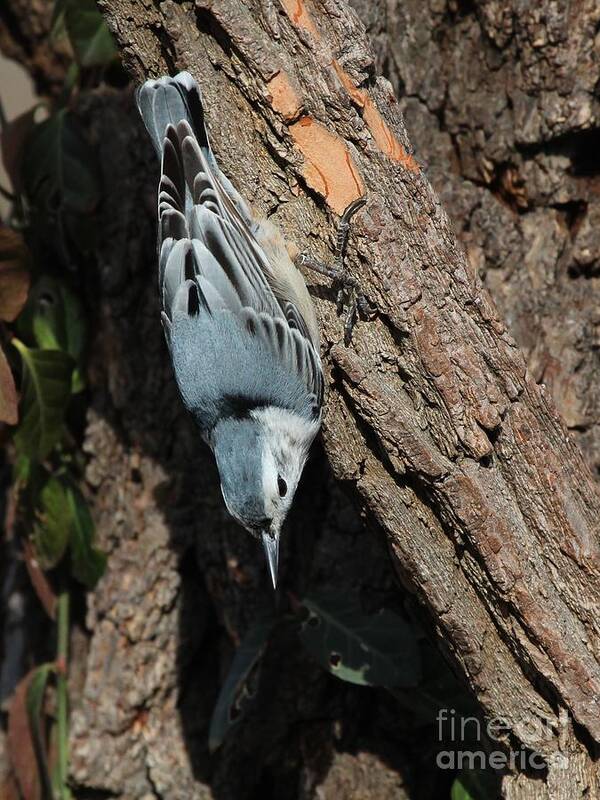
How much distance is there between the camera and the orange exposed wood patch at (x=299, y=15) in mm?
1949

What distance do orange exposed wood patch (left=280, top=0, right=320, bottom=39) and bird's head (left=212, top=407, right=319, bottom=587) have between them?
3.08 ft

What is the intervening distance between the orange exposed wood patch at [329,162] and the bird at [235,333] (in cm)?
30

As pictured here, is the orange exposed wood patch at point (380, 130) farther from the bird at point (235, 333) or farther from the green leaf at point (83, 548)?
the green leaf at point (83, 548)

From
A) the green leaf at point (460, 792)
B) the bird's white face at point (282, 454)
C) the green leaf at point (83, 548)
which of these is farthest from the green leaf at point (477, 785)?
the green leaf at point (83, 548)

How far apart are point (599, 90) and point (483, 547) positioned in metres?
1.28

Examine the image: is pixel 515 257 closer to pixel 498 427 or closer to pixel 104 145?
pixel 498 427

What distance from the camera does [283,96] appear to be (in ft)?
6.47

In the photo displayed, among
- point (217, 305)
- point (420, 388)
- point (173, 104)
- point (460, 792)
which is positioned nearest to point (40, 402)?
point (217, 305)

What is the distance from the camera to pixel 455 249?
2010 millimetres

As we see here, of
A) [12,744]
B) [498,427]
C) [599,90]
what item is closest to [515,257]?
[599,90]

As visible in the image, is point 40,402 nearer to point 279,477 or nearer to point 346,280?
point 279,477

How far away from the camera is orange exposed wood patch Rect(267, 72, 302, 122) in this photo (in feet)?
6.45

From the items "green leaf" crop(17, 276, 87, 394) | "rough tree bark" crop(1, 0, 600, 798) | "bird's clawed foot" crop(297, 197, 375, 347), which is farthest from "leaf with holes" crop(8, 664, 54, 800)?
"bird's clawed foot" crop(297, 197, 375, 347)

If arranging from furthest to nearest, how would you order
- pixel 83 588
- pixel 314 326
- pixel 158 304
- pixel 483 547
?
pixel 83 588 < pixel 158 304 < pixel 314 326 < pixel 483 547
